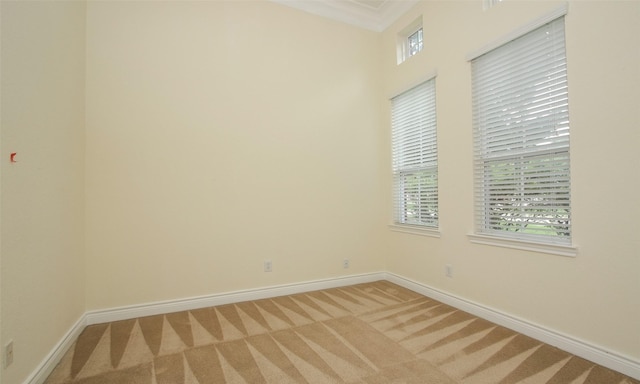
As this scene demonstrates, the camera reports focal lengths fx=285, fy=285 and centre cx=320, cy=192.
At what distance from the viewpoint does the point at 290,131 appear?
3.47 metres

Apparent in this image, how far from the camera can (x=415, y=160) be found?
3525 mm

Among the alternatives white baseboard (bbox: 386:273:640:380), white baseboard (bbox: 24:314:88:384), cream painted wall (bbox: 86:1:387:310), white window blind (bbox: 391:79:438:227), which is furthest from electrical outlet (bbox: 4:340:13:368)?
white window blind (bbox: 391:79:438:227)

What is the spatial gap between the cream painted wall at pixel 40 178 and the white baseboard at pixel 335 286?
12 cm

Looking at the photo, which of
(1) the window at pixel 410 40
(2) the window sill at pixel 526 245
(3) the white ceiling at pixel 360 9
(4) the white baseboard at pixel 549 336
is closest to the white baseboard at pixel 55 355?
(4) the white baseboard at pixel 549 336

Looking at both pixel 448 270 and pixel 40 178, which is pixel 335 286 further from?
pixel 40 178

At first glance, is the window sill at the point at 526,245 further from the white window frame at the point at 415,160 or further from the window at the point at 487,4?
the window at the point at 487,4

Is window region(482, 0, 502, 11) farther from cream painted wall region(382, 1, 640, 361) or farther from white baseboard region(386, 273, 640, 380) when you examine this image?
white baseboard region(386, 273, 640, 380)

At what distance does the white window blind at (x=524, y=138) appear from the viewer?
214cm

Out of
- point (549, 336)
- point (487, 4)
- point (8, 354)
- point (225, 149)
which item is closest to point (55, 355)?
point (8, 354)

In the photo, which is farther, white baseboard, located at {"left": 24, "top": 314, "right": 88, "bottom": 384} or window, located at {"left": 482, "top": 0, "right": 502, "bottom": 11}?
window, located at {"left": 482, "top": 0, "right": 502, "bottom": 11}

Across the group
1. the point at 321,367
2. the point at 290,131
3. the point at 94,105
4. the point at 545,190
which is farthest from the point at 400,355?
the point at 94,105

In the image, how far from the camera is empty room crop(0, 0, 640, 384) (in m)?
1.81

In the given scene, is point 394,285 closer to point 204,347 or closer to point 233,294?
point 233,294

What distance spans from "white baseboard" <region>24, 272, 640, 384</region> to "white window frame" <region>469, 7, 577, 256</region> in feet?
2.07
